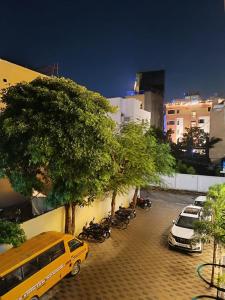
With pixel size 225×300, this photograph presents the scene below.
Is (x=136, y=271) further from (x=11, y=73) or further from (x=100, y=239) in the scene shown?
(x=11, y=73)

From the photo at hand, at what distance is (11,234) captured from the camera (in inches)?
380

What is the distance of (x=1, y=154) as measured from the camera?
10203 mm

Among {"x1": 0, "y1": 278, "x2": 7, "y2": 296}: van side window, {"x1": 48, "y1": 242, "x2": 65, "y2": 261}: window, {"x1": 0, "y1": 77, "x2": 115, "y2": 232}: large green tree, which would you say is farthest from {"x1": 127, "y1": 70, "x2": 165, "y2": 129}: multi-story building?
{"x1": 0, "y1": 278, "x2": 7, "y2": 296}: van side window

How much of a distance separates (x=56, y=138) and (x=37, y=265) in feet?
13.9

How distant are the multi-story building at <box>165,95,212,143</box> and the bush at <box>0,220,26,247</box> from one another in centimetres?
5247

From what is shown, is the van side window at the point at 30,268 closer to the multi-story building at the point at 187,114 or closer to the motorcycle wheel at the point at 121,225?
the motorcycle wheel at the point at 121,225

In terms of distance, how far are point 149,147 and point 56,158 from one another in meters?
9.90

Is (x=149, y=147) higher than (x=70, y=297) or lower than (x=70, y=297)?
higher

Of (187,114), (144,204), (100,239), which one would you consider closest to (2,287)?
(100,239)

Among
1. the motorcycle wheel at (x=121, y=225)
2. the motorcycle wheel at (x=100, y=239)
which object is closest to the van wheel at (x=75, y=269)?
the motorcycle wheel at (x=100, y=239)

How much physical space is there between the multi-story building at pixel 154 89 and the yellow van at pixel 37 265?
41.5 metres

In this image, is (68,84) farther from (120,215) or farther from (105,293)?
(120,215)

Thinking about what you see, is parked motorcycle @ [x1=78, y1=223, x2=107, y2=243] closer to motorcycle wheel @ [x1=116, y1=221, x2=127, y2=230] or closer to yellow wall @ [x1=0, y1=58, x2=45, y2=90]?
motorcycle wheel @ [x1=116, y1=221, x2=127, y2=230]

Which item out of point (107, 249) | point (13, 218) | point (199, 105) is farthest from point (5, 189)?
point (199, 105)
